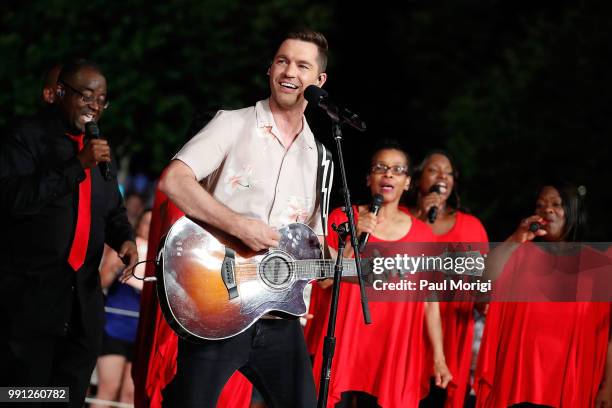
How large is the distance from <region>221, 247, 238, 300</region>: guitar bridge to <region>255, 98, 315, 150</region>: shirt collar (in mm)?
625

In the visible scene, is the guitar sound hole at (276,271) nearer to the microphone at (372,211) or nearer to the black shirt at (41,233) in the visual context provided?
the microphone at (372,211)

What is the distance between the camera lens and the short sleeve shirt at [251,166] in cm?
424

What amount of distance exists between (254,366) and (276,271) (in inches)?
17.8

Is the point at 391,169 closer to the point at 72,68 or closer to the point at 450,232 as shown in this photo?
the point at 450,232

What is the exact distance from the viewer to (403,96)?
93.6ft

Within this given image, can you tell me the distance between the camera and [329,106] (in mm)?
4316

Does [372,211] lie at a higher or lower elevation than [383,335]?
higher

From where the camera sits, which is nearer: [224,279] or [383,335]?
[224,279]

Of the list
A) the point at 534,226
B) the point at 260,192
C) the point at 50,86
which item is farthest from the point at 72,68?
the point at 534,226

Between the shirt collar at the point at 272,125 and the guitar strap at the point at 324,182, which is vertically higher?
the shirt collar at the point at 272,125

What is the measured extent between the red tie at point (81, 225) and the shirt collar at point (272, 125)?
1.15m

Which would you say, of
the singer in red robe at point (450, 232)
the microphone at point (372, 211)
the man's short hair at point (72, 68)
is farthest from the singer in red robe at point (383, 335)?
the man's short hair at point (72, 68)

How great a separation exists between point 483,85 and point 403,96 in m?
4.09

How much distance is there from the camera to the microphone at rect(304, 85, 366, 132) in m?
4.30
